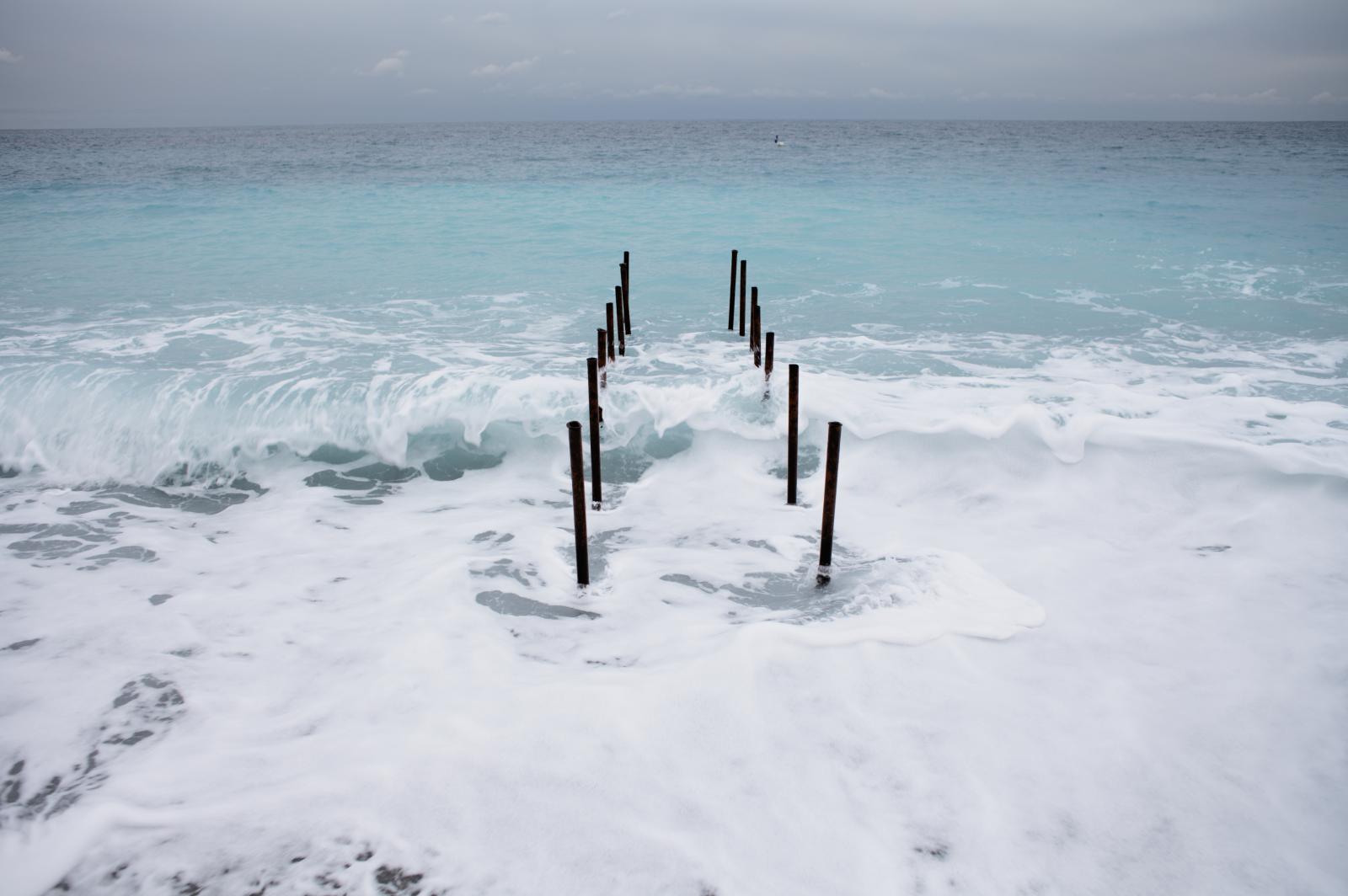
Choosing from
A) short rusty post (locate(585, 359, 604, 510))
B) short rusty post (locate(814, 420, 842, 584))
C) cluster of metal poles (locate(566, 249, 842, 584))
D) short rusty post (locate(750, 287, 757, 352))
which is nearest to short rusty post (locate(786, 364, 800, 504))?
cluster of metal poles (locate(566, 249, 842, 584))

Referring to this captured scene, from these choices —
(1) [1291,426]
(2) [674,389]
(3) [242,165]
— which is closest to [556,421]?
(2) [674,389]

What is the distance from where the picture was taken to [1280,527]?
6938 mm

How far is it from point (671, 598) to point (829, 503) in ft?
4.67

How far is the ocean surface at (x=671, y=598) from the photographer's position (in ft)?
12.6

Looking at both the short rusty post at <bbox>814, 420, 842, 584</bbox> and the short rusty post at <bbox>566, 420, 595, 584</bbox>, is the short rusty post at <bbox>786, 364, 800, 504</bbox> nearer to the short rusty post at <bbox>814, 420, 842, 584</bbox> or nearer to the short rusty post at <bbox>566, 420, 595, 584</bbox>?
the short rusty post at <bbox>814, 420, 842, 584</bbox>

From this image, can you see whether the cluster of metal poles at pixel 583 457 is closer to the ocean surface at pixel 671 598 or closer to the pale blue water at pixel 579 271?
the ocean surface at pixel 671 598

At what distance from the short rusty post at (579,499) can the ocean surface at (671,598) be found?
0.21 meters

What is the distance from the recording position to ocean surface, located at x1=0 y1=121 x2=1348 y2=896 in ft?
12.6

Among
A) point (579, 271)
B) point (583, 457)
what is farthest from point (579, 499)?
point (579, 271)

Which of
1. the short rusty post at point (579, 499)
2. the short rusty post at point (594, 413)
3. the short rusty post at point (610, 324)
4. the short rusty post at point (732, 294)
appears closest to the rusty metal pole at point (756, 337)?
the short rusty post at point (610, 324)

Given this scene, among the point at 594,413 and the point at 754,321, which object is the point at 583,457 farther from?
the point at 754,321

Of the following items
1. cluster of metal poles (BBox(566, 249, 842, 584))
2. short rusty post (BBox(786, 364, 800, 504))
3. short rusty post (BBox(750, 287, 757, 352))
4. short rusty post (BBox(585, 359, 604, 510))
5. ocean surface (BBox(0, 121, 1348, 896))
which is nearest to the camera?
ocean surface (BBox(0, 121, 1348, 896))

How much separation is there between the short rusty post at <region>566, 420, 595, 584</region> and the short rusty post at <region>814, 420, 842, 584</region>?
1.77 m

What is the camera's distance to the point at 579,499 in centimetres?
571
